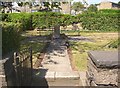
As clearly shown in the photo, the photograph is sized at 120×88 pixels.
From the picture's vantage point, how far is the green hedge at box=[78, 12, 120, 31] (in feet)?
97.3

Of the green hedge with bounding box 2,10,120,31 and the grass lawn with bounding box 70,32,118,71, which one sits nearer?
the grass lawn with bounding box 70,32,118,71

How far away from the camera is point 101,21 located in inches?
1171

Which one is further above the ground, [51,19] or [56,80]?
[56,80]

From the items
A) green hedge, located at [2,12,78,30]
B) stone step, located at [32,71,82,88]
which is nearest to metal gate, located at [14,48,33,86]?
stone step, located at [32,71,82,88]

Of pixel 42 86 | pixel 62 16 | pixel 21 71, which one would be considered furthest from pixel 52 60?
pixel 62 16

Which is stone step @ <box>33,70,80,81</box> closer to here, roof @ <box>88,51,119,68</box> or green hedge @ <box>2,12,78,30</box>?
roof @ <box>88,51,119,68</box>

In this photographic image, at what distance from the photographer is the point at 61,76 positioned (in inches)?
291

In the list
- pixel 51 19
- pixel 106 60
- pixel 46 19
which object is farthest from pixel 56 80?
pixel 46 19

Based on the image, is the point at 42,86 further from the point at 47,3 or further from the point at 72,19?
the point at 72,19

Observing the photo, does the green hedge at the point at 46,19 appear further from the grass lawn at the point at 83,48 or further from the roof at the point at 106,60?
the roof at the point at 106,60

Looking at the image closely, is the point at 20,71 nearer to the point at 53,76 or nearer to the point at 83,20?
the point at 53,76

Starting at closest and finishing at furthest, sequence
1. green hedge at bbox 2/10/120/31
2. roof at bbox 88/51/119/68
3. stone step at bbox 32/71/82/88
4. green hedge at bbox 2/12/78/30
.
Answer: roof at bbox 88/51/119/68
stone step at bbox 32/71/82/88
green hedge at bbox 2/12/78/30
green hedge at bbox 2/10/120/31

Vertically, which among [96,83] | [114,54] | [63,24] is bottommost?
[63,24]

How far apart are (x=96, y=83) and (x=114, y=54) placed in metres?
0.55
